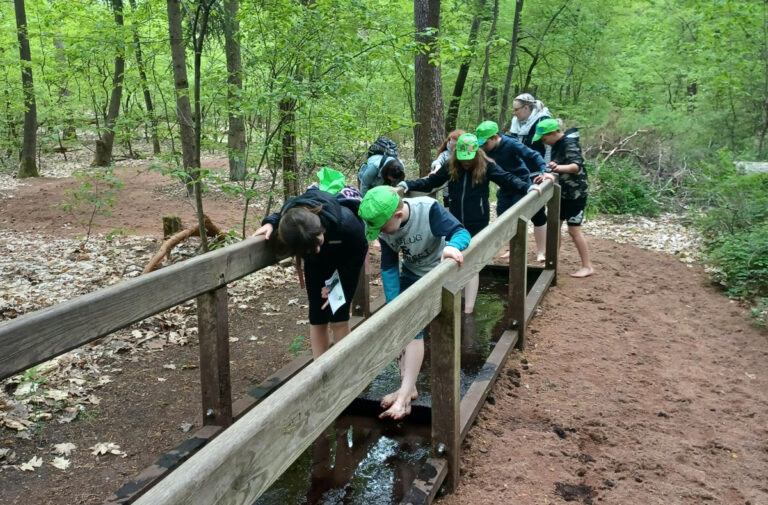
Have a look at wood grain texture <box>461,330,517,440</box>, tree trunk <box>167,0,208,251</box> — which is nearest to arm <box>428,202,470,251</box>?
wood grain texture <box>461,330,517,440</box>

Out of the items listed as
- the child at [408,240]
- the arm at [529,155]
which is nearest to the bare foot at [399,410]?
the child at [408,240]

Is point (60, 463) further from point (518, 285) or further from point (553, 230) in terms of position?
point (553, 230)

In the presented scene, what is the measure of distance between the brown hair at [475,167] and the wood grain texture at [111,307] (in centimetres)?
217

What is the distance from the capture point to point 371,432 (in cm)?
388

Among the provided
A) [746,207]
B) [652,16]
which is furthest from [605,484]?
[652,16]

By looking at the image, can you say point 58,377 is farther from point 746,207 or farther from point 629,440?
point 746,207

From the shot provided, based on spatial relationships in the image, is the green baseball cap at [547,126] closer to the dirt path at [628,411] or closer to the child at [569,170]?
the child at [569,170]

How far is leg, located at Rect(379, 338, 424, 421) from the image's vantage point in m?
3.71

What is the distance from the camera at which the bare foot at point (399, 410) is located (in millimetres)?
3818

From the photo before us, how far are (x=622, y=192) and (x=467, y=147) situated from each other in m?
7.43

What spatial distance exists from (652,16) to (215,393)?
20.5m

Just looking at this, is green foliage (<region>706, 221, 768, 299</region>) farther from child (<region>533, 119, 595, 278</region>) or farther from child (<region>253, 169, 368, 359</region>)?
child (<region>253, 169, 368, 359</region>)

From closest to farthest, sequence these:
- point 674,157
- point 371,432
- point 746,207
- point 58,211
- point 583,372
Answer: point 371,432 < point 583,372 < point 746,207 < point 58,211 < point 674,157

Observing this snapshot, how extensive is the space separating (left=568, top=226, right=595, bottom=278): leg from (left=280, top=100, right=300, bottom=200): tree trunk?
338cm
